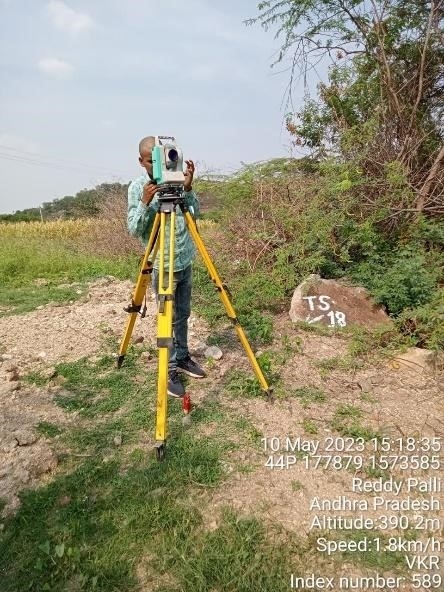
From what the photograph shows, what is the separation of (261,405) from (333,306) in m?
1.81

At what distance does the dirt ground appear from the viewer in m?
2.20

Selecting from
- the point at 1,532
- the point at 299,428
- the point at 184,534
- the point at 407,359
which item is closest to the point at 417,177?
the point at 407,359

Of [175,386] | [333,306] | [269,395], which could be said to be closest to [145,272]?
[175,386]

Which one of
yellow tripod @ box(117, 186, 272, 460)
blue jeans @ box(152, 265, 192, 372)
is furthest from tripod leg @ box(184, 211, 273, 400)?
blue jeans @ box(152, 265, 192, 372)

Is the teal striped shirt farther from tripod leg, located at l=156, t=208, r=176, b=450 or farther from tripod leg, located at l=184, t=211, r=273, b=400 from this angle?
tripod leg, located at l=156, t=208, r=176, b=450

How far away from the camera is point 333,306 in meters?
4.41

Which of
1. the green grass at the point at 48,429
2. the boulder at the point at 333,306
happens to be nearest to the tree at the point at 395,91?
the boulder at the point at 333,306

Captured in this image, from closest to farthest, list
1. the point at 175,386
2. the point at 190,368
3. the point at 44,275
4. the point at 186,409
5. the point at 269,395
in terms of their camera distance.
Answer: the point at 186,409 < the point at 269,395 < the point at 175,386 < the point at 190,368 < the point at 44,275

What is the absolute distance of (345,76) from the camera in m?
6.14

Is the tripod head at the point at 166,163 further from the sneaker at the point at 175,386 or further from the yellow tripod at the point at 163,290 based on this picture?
the sneaker at the point at 175,386

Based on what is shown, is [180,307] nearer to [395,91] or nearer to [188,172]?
[188,172]

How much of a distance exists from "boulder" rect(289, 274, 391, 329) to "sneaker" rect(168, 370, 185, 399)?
172cm

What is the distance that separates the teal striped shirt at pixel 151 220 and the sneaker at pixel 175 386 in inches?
32.0

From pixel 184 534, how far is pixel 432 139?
18.3 feet
